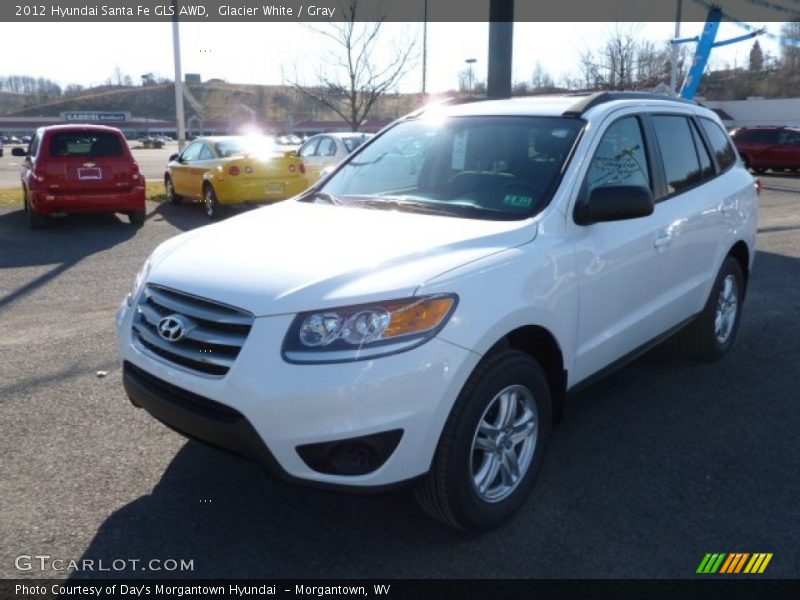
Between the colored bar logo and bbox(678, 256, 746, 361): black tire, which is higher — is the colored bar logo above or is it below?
below

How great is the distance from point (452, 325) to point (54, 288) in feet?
20.5

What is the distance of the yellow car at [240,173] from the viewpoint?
41.7 feet

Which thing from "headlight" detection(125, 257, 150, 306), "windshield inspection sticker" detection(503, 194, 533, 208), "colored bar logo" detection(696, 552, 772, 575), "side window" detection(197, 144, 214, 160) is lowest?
"colored bar logo" detection(696, 552, 772, 575)

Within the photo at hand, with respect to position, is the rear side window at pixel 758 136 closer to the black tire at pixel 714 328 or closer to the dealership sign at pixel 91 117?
the black tire at pixel 714 328

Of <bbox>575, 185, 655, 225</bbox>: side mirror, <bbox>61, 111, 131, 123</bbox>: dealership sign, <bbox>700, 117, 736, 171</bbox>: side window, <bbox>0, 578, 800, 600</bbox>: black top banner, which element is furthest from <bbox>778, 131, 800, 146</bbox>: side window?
<bbox>61, 111, 131, 123</bbox>: dealership sign

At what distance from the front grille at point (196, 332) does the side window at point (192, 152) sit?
Answer: 38.6 ft

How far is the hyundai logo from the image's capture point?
2926mm

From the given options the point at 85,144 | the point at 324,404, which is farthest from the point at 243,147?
the point at 324,404

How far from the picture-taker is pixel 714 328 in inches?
204

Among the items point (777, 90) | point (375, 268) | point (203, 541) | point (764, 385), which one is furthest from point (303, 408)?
point (777, 90)

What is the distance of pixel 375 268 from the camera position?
9.52 ft

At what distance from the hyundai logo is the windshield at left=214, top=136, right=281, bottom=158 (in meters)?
10.6

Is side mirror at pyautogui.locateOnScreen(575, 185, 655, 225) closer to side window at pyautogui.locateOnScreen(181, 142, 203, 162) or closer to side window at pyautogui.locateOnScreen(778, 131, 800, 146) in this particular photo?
side window at pyautogui.locateOnScreen(181, 142, 203, 162)

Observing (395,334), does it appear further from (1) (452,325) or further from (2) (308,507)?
(2) (308,507)
